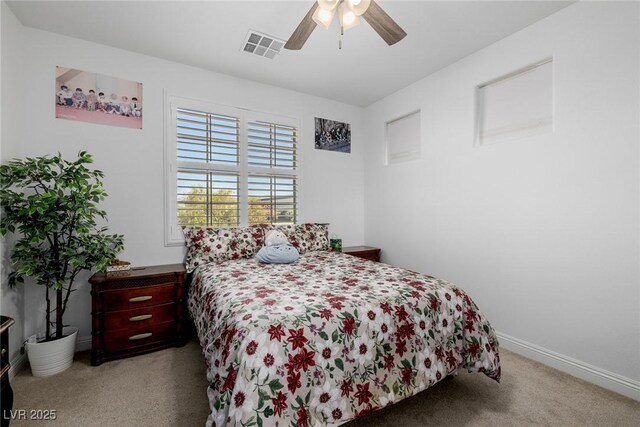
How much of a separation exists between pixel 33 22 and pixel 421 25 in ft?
10.2

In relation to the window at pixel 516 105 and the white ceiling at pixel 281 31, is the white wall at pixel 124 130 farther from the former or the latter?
the window at pixel 516 105

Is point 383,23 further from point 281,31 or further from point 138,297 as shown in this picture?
point 138,297

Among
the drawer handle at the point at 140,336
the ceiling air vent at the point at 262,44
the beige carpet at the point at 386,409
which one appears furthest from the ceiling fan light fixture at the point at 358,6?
the drawer handle at the point at 140,336

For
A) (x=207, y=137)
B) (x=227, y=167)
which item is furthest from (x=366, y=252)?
(x=207, y=137)

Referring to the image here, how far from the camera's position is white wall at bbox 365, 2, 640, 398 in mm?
1888

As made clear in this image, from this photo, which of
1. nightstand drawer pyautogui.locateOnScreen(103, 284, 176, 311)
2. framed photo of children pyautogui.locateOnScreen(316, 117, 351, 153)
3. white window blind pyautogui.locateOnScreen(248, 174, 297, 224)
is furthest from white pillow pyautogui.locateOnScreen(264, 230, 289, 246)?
framed photo of children pyautogui.locateOnScreen(316, 117, 351, 153)

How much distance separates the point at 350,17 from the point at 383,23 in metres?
0.21

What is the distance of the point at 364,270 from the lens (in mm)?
2258

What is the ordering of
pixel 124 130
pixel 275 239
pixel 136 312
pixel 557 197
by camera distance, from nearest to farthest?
pixel 557 197 < pixel 136 312 < pixel 124 130 < pixel 275 239

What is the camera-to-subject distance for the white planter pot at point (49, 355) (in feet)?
6.69

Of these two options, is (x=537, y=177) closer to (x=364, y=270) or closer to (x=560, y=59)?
(x=560, y=59)

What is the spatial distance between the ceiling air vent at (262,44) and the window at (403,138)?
1.74 metres

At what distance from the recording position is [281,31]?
239 centimetres

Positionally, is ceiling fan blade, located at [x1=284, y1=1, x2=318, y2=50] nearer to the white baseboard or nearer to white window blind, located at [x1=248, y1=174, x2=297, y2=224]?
white window blind, located at [x1=248, y1=174, x2=297, y2=224]
